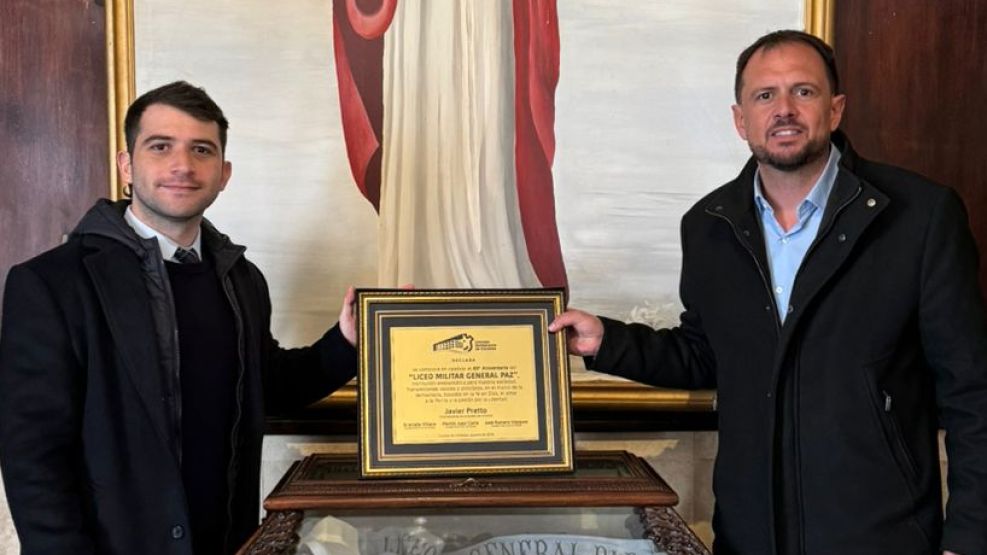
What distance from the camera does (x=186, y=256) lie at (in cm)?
175

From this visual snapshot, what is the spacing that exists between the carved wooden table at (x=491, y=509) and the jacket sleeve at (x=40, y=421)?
15.0 inches

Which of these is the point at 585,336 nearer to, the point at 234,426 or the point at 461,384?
the point at 461,384

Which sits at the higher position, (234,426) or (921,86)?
(921,86)

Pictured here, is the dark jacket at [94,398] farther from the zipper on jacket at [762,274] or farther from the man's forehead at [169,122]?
the zipper on jacket at [762,274]

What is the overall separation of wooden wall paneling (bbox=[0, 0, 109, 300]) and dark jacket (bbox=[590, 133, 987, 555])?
1.85 meters

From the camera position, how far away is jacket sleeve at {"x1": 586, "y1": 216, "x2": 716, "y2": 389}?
6.35 feet

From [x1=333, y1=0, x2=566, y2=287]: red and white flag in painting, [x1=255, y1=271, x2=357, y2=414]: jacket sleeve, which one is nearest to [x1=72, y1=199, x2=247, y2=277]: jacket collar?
[x1=255, y1=271, x2=357, y2=414]: jacket sleeve

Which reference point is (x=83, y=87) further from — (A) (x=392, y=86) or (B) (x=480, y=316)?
(B) (x=480, y=316)

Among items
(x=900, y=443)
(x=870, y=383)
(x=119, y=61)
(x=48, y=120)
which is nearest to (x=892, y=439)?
(x=900, y=443)

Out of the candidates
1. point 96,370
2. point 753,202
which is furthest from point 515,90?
point 96,370

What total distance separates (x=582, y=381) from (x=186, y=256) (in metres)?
1.13

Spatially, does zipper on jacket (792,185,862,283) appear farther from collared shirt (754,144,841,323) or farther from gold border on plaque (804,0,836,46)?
gold border on plaque (804,0,836,46)

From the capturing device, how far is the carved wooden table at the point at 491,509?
4.96 ft

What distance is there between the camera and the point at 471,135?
2203 millimetres
